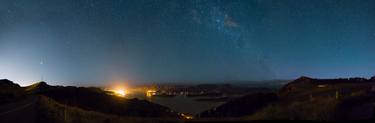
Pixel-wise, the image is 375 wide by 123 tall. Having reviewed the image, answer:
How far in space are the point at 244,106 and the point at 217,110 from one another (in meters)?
3.47

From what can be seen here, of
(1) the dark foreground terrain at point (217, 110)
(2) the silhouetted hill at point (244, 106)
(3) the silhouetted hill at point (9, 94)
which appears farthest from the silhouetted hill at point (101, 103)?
(2) the silhouetted hill at point (244, 106)

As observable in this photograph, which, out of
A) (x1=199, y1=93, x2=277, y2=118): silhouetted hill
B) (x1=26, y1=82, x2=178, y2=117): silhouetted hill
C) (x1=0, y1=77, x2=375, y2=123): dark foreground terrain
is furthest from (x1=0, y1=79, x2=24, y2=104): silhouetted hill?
(x1=199, y1=93, x2=277, y2=118): silhouetted hill

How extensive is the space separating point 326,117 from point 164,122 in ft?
35.7

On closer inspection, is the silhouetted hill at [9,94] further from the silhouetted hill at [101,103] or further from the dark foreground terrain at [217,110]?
the silhouetted hill at [101,103]

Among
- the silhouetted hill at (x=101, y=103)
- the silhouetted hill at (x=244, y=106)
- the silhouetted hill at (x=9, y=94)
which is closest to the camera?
the silhouetted hill at (x=9, y=94)

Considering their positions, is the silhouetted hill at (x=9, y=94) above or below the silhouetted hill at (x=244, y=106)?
above

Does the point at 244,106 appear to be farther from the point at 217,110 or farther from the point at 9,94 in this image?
the point at 9,94

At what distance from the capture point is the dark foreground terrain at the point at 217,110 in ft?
93.3

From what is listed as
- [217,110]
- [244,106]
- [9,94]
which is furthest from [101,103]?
[244,106]

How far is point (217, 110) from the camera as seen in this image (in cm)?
5397

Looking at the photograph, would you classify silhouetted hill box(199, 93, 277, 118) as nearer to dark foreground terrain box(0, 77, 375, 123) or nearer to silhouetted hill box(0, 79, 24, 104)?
dark foreground terrain box(0, 77, 375, 123)

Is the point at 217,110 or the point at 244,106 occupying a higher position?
the point at 244,106

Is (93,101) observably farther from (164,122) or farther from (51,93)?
(164,122)

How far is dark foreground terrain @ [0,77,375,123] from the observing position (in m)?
28.4
